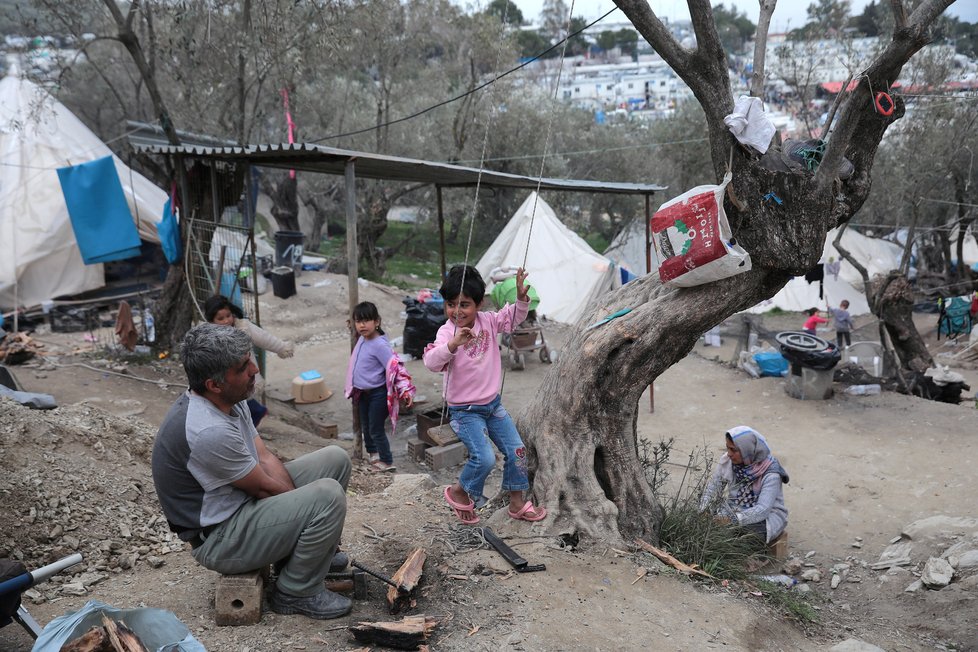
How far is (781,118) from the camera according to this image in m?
32.4

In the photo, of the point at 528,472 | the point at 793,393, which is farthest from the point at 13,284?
the point at 793,393

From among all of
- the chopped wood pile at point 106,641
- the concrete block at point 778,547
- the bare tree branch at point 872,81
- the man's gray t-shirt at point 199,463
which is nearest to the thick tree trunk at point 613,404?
the bare tree branch at point 872,81

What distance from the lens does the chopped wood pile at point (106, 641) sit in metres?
2.21

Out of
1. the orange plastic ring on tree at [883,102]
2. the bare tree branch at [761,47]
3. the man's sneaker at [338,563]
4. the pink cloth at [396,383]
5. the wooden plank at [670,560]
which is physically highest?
the bare tree branch at [761,47]

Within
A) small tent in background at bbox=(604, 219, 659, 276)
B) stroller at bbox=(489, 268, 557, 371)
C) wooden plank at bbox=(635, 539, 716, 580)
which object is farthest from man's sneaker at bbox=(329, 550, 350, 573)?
small tent in background at bbox=(604, 219, 659, 276)

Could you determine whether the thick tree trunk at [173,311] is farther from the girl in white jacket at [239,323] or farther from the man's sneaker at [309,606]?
the man's sneaker at [309,606]

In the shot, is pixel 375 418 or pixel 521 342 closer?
pixel 375 418

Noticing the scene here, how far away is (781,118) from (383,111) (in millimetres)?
21395

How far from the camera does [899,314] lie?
1111cm

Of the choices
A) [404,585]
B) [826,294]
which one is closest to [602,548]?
[404,585]

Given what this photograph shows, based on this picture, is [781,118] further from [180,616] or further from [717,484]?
[180,616]

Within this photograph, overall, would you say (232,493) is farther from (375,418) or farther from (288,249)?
(288,249)

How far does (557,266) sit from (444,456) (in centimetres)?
927

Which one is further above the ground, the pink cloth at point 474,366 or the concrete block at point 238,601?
the pink cloth at point 474,366
